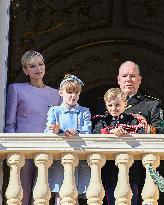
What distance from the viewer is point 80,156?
7.30 metres

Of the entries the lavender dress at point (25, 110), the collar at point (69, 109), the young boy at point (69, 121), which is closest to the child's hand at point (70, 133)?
the young boy at point (69, 121)

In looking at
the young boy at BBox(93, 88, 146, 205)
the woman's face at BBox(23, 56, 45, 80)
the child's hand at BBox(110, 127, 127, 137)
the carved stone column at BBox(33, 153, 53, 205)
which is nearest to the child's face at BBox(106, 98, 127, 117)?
the young boy at BBox(93, 88, 146, 205)

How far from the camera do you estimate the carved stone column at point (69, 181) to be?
23.4 feet

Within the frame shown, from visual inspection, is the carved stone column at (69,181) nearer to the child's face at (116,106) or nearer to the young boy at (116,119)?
the young boy at (116,119)

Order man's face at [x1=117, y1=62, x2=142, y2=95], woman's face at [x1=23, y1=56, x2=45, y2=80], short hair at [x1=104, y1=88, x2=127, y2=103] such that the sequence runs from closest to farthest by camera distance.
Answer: short hair at [x1=104, y1=88, x2=127, y2=103] → man's face at [x1=117, y1=62, x2=142, y2=95] → woman's face at [x1=23, y1=56, x2=45, y2=80]

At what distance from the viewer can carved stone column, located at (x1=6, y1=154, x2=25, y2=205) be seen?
714cm

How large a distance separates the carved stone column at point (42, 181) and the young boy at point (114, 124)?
0.43 meters

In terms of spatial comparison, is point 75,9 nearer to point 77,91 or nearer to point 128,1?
point 128,1

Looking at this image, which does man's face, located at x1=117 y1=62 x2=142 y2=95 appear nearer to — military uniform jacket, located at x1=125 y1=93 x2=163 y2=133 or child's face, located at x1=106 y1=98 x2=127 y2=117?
military uniform jacket, located at x1=125 y1=93 x2=163 y2=133

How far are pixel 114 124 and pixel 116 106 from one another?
14cm

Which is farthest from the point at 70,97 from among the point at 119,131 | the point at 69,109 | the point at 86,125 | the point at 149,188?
the point at 149,188

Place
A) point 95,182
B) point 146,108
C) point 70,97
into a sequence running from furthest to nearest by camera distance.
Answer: point 146,108 < point 70,97 < point 95,182

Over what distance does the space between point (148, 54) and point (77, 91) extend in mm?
3650

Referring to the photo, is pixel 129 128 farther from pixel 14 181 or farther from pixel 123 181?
pixel 14 181
